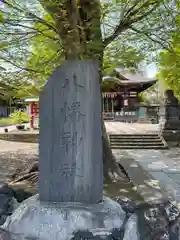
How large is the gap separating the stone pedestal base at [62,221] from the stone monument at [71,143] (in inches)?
0.6

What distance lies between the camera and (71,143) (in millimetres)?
3480

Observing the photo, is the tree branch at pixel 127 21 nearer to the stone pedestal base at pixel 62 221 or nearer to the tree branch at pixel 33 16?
the tree branch at pixel 33 16

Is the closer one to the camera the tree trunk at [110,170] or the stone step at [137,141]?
the tree trunk at [110,170]

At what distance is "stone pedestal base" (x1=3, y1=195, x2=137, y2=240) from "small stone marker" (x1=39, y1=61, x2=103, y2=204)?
0.20m

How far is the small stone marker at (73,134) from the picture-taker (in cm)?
347

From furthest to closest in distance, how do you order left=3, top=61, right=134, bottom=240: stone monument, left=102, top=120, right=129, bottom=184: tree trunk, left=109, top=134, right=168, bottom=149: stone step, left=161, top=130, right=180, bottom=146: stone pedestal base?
left=161, top=130, right=180, bottom=146: stone pedestal base → left=109, top=134, right=168, bottom=149: stone step → left=102, top=120, right=129, bottom=184: tree trunk → left=3, top=61, right=134, bottom=240: stone monument

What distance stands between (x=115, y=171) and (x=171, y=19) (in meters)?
3.57

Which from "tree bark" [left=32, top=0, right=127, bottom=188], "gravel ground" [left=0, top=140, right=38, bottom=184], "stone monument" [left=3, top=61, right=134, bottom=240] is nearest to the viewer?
"stone monument" [left=3, top=61, right=134, bottom=240]

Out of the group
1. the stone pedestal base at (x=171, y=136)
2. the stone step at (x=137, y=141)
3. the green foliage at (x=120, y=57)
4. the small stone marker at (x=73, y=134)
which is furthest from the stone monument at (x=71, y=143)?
the stone pedestal base at (x=171, y=136)

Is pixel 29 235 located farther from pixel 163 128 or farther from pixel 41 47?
pixel 163 128

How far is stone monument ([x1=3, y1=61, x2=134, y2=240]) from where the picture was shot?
347 cm

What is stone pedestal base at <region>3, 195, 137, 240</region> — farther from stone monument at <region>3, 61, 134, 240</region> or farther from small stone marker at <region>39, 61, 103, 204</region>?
small stone marker at <region>39, 61, 103, 204</region>

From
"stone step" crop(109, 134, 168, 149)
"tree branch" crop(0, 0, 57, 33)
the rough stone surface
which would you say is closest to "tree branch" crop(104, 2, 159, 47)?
"tree branch" crop(0, 0, 57, 33)

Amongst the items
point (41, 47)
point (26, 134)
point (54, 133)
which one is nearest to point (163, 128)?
point (26, 134)
